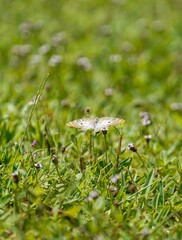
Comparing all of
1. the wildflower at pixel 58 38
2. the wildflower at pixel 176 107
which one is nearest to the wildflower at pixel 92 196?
the wildflower at pixel 176 107

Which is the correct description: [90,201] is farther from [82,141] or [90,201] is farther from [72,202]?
[82,141]

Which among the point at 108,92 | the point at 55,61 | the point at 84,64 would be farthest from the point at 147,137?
the point at 84,64

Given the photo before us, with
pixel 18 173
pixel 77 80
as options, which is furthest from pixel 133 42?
pixel 18 173

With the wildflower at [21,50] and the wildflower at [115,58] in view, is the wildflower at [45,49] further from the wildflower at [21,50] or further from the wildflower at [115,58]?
the wildflower at [115,58]

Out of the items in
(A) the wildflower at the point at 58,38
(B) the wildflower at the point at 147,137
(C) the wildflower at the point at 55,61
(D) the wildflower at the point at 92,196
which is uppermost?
(D) the wildflower at the point at 92,196

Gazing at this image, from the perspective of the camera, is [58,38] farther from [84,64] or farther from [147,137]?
[147,137]

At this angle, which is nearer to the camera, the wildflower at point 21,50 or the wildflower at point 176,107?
the wildflower at point 176,107

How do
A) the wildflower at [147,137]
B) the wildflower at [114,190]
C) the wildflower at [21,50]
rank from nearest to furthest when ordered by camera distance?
1. the wildflower at [114,190]
2. the wildflower at [147,137]
3. the wildflower at [21,50]

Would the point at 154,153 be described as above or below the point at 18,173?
below

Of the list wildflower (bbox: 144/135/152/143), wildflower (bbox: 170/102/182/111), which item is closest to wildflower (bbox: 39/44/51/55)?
wildflower (bbox: 170/102/182/111)

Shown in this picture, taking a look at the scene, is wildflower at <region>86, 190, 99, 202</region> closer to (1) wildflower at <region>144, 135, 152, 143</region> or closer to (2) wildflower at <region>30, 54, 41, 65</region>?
(1) wildflower at <region>144, 135, 152, 143</region>
